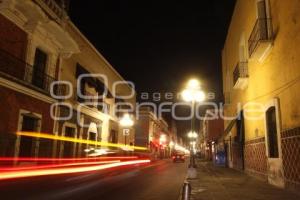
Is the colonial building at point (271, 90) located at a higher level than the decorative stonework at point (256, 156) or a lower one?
higher

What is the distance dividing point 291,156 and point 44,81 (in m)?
13.9

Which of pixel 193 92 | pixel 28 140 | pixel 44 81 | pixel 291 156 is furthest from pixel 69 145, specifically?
pixel 291 156

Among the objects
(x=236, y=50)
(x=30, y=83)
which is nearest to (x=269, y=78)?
(x=236, y=50)

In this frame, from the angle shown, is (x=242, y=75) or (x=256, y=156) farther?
(x=242, y=75)

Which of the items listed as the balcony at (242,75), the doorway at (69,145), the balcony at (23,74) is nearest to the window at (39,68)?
the balcony at (23,74)

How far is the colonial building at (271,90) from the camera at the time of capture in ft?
31.3

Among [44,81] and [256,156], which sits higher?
[44,81]

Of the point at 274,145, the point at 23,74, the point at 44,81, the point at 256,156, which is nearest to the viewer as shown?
the point at 274,145

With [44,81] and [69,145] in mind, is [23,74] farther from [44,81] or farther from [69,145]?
[69,145]

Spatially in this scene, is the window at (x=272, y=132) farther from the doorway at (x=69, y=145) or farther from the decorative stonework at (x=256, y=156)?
the doorway at (x=69, y=145)

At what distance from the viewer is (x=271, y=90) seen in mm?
11961

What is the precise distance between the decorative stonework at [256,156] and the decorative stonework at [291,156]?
9.53 ft

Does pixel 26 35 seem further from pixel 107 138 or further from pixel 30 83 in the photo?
pixel 107 138

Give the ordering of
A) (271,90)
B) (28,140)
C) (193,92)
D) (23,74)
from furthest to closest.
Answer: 1. (28,140)
2. (23,74)
3. (193,92)
4. (271,90)
